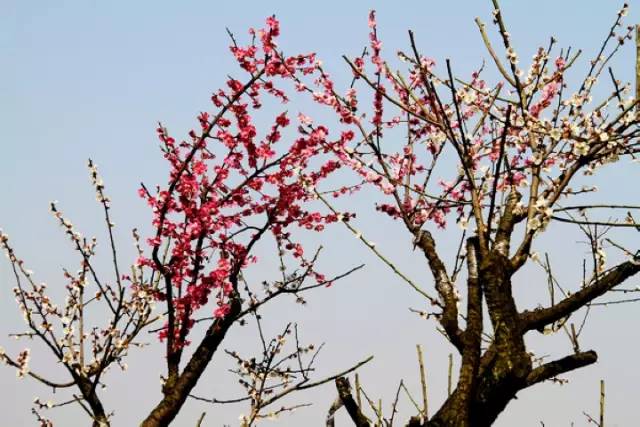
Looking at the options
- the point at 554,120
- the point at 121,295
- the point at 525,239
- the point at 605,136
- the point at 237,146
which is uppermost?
the point at 237,146

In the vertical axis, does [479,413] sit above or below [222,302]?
below

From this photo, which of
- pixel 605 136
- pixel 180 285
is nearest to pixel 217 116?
pixel 180 285

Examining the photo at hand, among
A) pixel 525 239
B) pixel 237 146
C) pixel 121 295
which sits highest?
pixel 237 146

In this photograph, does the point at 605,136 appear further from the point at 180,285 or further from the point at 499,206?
the point at 180,285

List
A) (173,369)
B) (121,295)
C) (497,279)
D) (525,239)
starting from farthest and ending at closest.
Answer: (173,369), (121,295), (525,239), (497,279)

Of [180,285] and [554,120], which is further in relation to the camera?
[180,285]

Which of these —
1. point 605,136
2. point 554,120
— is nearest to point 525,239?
point 605,136

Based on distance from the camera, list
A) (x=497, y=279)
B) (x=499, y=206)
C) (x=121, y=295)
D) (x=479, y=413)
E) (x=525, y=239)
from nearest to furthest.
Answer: (x=479, y=413)
(x=497, y=279)
(x=525, y=239)
(x=499, y=206)
(x=121, y=295)

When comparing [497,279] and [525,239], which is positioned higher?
[525,239]

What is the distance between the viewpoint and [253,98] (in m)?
8.32

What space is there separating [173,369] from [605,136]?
558cm

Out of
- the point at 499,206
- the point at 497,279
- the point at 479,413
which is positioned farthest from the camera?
the point at 499,206

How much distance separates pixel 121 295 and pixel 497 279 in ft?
14.5

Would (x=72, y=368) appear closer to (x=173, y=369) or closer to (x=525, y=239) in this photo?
(x=173, y=369)
